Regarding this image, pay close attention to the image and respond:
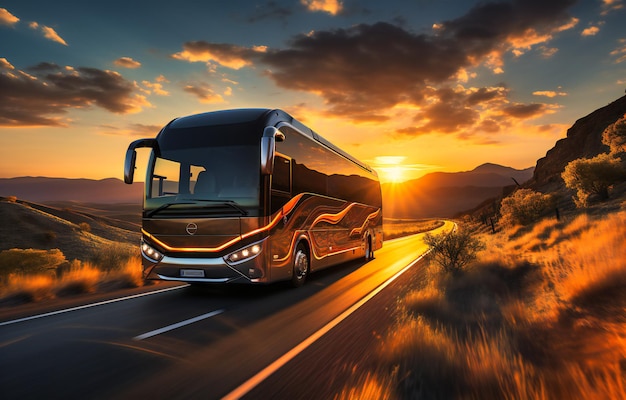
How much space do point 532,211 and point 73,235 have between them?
4673 centimetres

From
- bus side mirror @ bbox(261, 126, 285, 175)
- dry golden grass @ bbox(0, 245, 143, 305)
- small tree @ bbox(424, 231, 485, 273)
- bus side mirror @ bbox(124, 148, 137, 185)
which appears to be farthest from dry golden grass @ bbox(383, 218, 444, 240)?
bus side mirror @ bbox(261, 126, 285, 175)

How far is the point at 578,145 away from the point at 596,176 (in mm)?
44297

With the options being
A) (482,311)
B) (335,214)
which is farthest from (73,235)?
(482,311)

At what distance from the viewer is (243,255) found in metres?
7.99

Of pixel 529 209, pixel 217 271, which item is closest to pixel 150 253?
pixel 217 271

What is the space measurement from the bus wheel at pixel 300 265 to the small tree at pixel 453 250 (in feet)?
13.4

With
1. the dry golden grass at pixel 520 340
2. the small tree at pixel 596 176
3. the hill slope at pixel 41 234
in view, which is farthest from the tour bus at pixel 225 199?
the hill slope at pixel 41 234

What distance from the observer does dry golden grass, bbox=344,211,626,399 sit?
3303 mm

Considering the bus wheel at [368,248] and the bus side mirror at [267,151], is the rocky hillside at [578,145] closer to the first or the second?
the bus wheel at [368,248]

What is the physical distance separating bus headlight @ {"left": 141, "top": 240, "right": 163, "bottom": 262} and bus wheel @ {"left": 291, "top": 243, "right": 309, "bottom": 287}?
123 inches

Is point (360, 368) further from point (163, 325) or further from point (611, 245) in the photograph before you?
point (611, 245)

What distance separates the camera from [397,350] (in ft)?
14.5

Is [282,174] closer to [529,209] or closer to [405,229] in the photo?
[529,209]

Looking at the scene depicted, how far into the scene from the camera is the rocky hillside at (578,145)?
61.2 metres
